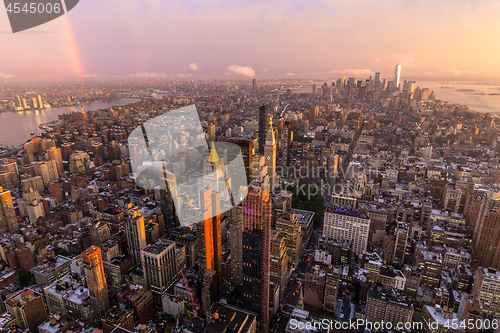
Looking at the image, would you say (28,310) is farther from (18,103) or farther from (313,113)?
(313,113)

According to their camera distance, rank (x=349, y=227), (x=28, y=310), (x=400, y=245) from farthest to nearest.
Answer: (x=349, y=227) → (x=400, y=245) → (x=28, y=310)

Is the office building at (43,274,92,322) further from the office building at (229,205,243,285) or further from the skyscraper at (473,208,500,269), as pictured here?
the skyscraper at (473,208,500,269)

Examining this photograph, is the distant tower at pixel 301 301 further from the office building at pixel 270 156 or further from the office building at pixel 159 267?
the office building at pixel 270 156

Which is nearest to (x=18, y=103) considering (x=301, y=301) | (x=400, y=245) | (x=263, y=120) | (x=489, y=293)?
(x=263, y=120)

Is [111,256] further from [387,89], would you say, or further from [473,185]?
[387,89]

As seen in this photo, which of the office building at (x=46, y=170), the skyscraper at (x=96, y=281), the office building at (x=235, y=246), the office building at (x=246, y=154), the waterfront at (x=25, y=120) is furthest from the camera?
the waterfront at (x=25, y=120)

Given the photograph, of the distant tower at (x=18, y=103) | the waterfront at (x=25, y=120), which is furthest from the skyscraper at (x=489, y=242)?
the distant tower at (x=18, y=103)
